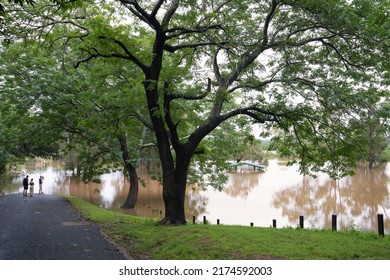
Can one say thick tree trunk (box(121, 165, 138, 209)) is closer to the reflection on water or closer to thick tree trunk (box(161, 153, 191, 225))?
the reflection on water

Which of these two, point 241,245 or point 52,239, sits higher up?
point 241,245

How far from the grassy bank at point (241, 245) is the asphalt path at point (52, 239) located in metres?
0.64

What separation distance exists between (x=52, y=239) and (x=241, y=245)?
496 cm

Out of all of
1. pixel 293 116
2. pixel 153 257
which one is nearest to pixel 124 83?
pixel 293 116

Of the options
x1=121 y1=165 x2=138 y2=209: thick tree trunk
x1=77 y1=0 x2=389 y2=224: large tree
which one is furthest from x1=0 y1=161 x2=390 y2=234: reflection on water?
x1=77 y1=0 x2=389 y2=224: large tree

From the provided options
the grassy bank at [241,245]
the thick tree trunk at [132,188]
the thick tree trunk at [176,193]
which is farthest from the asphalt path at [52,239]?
the thick tree trunk at [132,188]

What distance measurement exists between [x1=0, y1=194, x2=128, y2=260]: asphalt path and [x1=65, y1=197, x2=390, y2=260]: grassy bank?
25.1 inches

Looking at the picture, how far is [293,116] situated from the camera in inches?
427

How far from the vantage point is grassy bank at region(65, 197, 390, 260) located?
693 cm

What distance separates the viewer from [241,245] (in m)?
7.64

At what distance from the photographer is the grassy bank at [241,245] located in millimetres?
6930

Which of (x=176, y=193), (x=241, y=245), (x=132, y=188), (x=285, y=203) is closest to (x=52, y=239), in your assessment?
(x=176, y=193)

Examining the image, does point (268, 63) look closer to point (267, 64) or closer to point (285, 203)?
point (267, 64)

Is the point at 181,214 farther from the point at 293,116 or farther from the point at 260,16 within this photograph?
the point at 260,16
